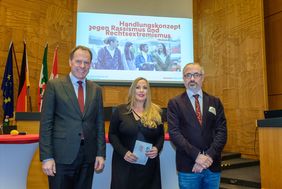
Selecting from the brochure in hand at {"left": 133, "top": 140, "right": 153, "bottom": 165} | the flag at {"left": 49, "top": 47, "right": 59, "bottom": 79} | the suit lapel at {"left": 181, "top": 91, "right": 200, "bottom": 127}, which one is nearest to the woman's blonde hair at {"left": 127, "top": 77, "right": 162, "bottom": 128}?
the brochure in hand at {"left": 133, "top": 140, "right": 153, "bottom": 165}

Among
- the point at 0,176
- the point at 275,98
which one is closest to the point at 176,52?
the point at 275,98

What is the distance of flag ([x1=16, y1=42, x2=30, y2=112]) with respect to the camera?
176 inches

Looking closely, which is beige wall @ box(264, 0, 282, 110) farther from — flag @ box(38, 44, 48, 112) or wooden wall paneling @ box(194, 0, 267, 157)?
flag @ box(38, 44, 48, 112)

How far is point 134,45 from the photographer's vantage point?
18.7ft

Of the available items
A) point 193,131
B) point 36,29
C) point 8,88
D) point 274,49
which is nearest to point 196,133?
point 193,131

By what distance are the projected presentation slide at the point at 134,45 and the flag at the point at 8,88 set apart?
1418 mm

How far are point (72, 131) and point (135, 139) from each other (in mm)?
554

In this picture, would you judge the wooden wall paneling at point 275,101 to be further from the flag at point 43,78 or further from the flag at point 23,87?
the flag at point 23,87

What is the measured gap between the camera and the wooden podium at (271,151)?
258 cm

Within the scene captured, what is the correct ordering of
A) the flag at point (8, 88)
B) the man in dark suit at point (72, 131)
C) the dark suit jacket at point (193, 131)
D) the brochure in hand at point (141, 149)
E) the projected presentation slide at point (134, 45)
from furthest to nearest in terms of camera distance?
the projected presentation slide at point (134, 45)
the flag at point (8, 88)
the brochure in hand at point (141, 149)
the dark suit jacket at point (193, 131)
the man in dark suit at point (72, 131)

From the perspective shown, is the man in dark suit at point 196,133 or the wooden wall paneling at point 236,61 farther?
the wooden wall paneling at point 236,61

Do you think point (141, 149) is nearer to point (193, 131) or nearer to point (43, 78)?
point (193, 131)

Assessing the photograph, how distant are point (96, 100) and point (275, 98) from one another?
13.3 feet

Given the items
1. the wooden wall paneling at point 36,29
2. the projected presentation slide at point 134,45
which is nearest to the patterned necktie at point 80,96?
the wooden wall paneling at point 36,29
